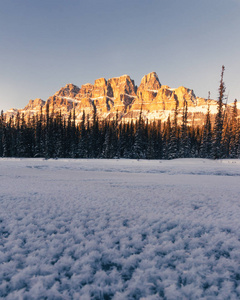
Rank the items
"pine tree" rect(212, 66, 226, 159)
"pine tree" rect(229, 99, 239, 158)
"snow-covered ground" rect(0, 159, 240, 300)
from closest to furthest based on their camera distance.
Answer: "snow-covered ground" rect(0, 159, 240, 300) < "pine tree" rect(212, 66, 226, 159) < "pine tree" rect(229, 99, 239, 158)

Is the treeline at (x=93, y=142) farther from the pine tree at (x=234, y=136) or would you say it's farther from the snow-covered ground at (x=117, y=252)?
the snow-covered ground at (x=117, y=252)

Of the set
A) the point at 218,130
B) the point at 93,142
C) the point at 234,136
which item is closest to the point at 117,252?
the point at 218,130

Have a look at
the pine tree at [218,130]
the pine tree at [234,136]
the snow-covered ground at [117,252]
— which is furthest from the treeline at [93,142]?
the snow-covered ground at [117,252]

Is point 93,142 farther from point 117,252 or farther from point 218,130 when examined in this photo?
point 117,252

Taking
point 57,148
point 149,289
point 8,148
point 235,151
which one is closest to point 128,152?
point 57,148

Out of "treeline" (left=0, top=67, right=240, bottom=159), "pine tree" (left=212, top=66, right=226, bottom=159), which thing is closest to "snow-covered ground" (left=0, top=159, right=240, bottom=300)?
"pine tree" (left=212, top=66, right=226, bottom=159)

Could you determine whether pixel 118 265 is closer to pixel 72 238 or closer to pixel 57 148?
pixel 72 238

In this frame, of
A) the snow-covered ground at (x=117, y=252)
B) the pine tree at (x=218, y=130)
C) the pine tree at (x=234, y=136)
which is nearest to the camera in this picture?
the snow-covered ground at (x=117, y=252)

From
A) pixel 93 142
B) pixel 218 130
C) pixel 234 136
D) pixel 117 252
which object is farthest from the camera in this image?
pixel 93 142

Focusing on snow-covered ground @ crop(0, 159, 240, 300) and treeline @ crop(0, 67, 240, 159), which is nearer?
snow-covered ground @ crop(0, 159, 240, 300)

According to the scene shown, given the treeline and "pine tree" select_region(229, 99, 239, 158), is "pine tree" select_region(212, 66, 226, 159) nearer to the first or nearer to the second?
the treeline

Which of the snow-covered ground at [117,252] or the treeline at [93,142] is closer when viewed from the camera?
the snow-covered ground at [117,252]

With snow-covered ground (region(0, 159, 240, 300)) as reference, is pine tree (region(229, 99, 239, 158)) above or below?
above

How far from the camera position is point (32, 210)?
3621 mm
